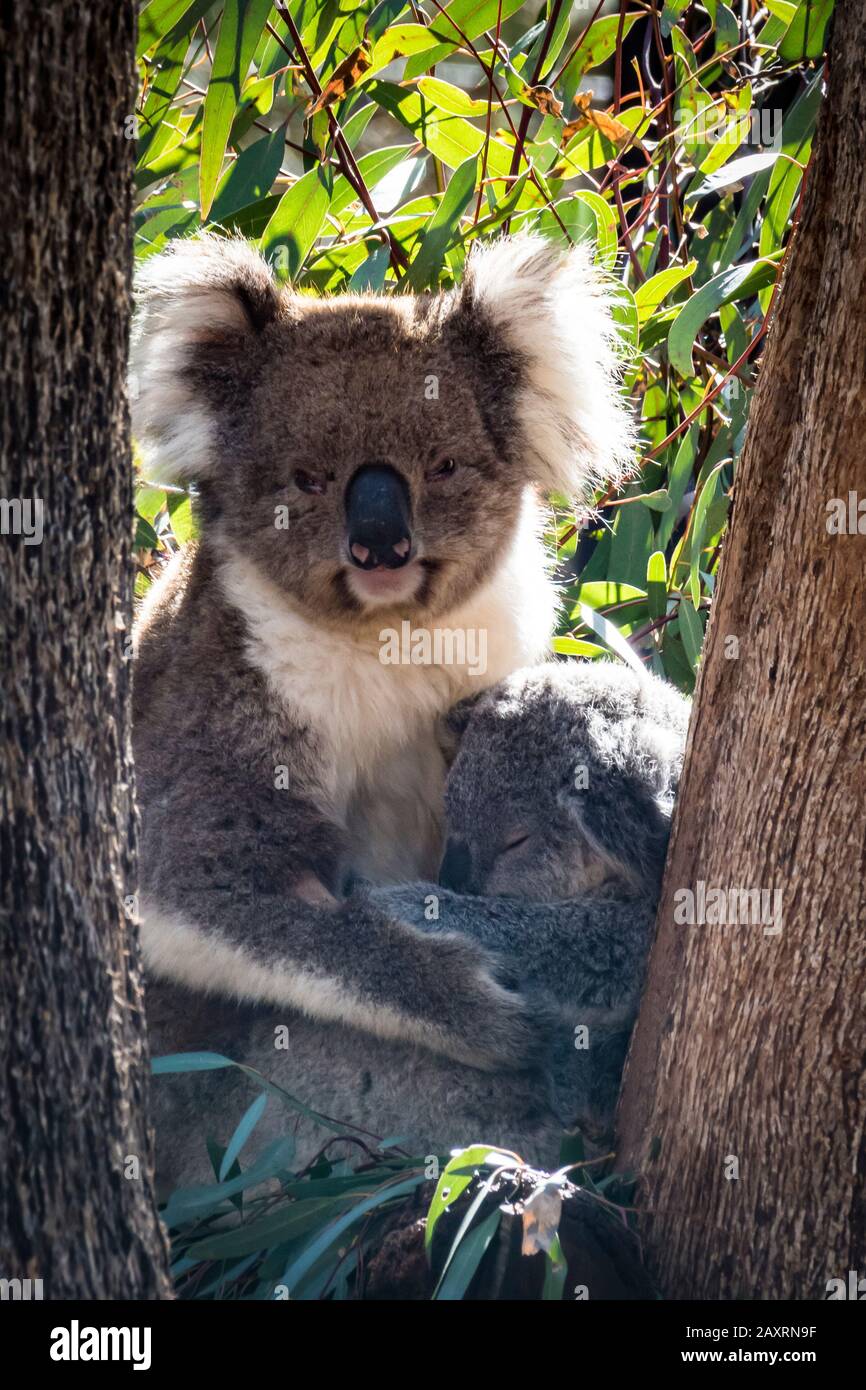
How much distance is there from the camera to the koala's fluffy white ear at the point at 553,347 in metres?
2.92

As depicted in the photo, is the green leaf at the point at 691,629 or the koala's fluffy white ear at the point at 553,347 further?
the green leaf at the point at 691,629

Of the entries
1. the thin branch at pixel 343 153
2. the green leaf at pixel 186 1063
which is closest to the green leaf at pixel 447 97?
the thin branch at pixel 343 153

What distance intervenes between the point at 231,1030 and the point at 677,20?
292 cm

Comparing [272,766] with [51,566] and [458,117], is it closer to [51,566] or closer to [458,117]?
[51,566]

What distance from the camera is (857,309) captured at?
1746 mm

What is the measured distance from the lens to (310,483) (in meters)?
2.71

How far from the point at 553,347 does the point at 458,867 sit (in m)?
1.07

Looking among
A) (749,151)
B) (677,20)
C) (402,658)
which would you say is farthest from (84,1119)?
(749,151)

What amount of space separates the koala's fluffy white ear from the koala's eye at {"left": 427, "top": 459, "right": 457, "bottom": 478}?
0.24 metres

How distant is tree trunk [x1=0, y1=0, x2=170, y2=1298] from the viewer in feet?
4.39

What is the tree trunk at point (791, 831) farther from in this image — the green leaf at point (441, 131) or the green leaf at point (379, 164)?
the green leaf at point (379, 164)

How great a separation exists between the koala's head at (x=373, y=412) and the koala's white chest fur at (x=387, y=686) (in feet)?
0.24

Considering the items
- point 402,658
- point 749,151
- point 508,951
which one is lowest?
point 508,951

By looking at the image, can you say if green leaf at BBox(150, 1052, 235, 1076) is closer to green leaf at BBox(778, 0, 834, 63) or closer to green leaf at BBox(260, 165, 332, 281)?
green leaf at BBox(260, 165, 332, 281)
